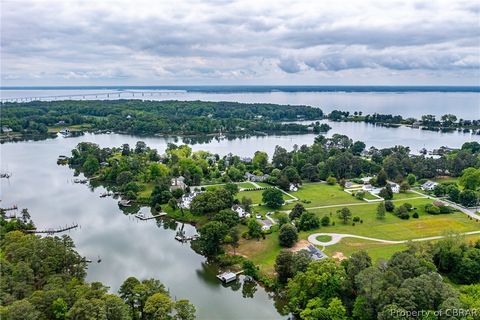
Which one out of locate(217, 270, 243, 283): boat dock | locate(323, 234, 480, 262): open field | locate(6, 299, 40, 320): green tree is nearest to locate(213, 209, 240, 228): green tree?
locate(217, 270, 243, 283): boat dock

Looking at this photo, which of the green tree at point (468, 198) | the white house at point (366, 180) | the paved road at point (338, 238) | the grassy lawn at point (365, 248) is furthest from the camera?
the white house at point (366, 180)

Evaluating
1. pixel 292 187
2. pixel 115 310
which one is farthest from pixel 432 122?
pixel 115 310

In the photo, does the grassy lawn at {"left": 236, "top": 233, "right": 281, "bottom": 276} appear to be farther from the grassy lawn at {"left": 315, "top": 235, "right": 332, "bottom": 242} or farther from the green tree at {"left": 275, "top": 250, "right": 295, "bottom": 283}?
the grassy lawn at {"left": 315, "top": 235, "right": 332, "bottom": 242}

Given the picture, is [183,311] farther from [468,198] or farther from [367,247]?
[468,198]

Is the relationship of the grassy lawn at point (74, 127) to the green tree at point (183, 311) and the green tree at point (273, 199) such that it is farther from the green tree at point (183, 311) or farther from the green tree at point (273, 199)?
the green tree at point (183, 311)

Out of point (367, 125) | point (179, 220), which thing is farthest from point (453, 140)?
point (179, 220)

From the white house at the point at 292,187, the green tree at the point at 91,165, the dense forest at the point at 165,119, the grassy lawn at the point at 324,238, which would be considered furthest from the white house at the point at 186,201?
the dense forest at the point at 165,119
